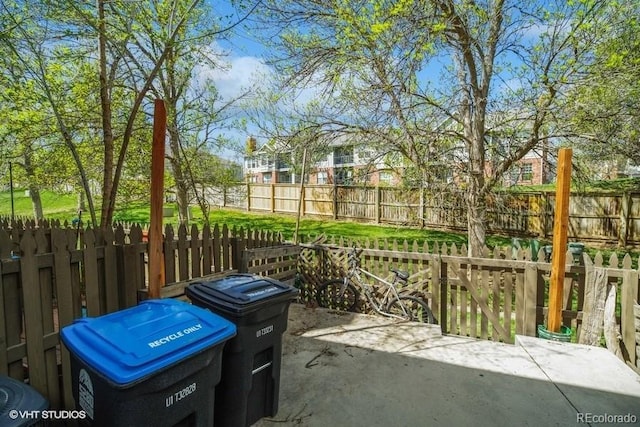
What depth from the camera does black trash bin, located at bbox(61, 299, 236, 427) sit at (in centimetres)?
138

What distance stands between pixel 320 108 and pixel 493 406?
5611 mm

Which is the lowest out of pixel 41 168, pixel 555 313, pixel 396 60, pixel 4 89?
pixel 555 313

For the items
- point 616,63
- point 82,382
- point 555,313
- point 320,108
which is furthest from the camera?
point 320,108

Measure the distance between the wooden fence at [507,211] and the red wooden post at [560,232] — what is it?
2.24m

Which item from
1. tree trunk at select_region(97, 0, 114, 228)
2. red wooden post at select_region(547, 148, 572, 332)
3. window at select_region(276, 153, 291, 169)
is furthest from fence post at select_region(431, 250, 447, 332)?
window at select_region(276, 153, 291, 169)

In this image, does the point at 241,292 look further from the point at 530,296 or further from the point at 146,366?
the point at 530,296

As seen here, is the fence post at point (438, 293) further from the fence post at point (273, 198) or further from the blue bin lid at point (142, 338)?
the fence post at point (273, 198)

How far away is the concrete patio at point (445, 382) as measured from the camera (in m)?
2.46

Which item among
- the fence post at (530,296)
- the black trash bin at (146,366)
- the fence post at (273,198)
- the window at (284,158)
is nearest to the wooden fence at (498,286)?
the fence post at (530,296)

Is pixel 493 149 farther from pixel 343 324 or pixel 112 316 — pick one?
pixel 112 316

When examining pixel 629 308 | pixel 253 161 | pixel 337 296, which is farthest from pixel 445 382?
pixel 253 161

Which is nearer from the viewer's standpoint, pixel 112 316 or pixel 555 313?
pixel 112 316

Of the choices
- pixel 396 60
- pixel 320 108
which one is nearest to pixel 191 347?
pixel 396 60

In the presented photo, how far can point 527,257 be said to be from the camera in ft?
13.4
